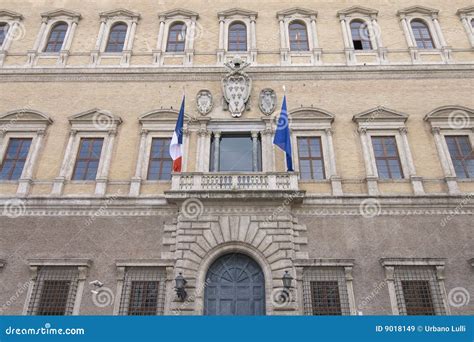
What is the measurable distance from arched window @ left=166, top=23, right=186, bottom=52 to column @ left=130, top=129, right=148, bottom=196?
4620 mm

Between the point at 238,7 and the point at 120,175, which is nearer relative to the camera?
the point at 120,175

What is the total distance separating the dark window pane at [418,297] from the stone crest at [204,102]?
901 cm

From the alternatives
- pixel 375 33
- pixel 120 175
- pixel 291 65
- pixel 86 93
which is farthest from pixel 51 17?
pixel 375 33

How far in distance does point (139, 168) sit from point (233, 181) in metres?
3.53

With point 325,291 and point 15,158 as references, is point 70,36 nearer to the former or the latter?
point 15,158

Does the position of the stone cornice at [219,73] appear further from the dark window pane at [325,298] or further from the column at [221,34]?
the dark window pane at [325,298]

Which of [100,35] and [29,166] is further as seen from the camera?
[100,35]

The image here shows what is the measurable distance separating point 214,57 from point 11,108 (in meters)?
8.31

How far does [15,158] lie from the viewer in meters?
14.6

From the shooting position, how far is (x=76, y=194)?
1373 centimetres

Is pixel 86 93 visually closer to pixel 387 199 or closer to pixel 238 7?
pixel 238 7

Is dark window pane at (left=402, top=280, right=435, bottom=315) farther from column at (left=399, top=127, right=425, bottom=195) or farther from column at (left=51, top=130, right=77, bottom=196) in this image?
column at (left=51, top=130, right=77, bottom=196)

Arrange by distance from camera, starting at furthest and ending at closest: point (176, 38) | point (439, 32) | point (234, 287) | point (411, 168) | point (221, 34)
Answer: point (176, 38), point (221, 34), point (439, 32), point (411, 168), point (234, 287)

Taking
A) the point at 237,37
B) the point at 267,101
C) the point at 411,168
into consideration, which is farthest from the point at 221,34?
the point at 411,168
